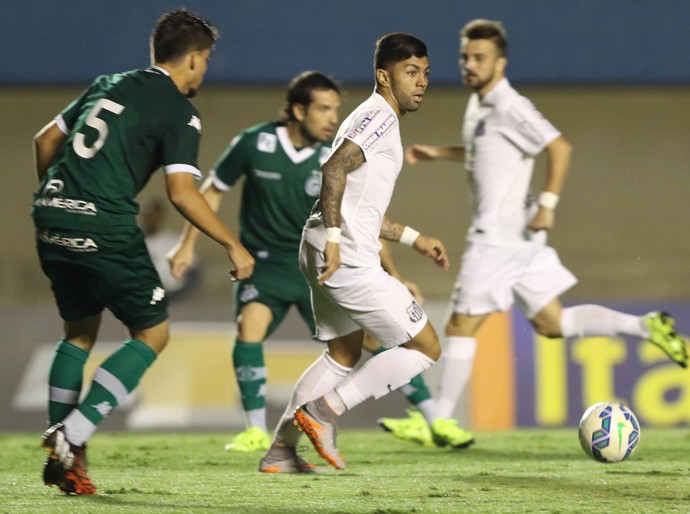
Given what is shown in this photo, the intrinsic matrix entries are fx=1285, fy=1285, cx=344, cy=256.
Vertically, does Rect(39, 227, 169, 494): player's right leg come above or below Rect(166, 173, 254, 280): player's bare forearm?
below

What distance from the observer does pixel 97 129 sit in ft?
16.2

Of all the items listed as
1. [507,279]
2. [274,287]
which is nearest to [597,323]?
[507,279]

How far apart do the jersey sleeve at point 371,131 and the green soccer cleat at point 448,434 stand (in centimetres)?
221

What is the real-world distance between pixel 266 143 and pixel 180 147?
2257 millimetres

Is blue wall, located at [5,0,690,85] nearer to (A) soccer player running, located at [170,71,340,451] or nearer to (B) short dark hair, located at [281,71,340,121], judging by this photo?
(A) soccer player running, located at [170,71,340,451]

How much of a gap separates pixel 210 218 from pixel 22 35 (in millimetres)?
8305

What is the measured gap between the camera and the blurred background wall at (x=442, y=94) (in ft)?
40.9

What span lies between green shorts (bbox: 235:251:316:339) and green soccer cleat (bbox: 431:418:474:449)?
85 centimetres

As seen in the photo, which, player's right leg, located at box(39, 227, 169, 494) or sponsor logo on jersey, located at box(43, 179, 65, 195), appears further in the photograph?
sponsor logo on jersey, located at box(43, 179, 65, 195)

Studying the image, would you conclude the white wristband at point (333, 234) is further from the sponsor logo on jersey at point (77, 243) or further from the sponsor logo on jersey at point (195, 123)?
the sponsor logo on jersey at point (77, 243)

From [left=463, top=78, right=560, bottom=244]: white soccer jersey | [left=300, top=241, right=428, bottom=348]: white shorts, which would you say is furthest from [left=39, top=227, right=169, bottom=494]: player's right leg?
[left=463, top=78, right=560, bottom=244]: white soccer jersey

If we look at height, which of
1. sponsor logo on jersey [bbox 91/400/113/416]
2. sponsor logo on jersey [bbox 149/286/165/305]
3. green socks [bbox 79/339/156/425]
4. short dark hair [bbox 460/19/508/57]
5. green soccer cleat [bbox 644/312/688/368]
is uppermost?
short dark hair [bbox 460/19/508/57]

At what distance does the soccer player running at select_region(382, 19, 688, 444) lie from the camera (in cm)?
704

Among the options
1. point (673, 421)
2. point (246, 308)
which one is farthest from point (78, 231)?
point (673, 421)
